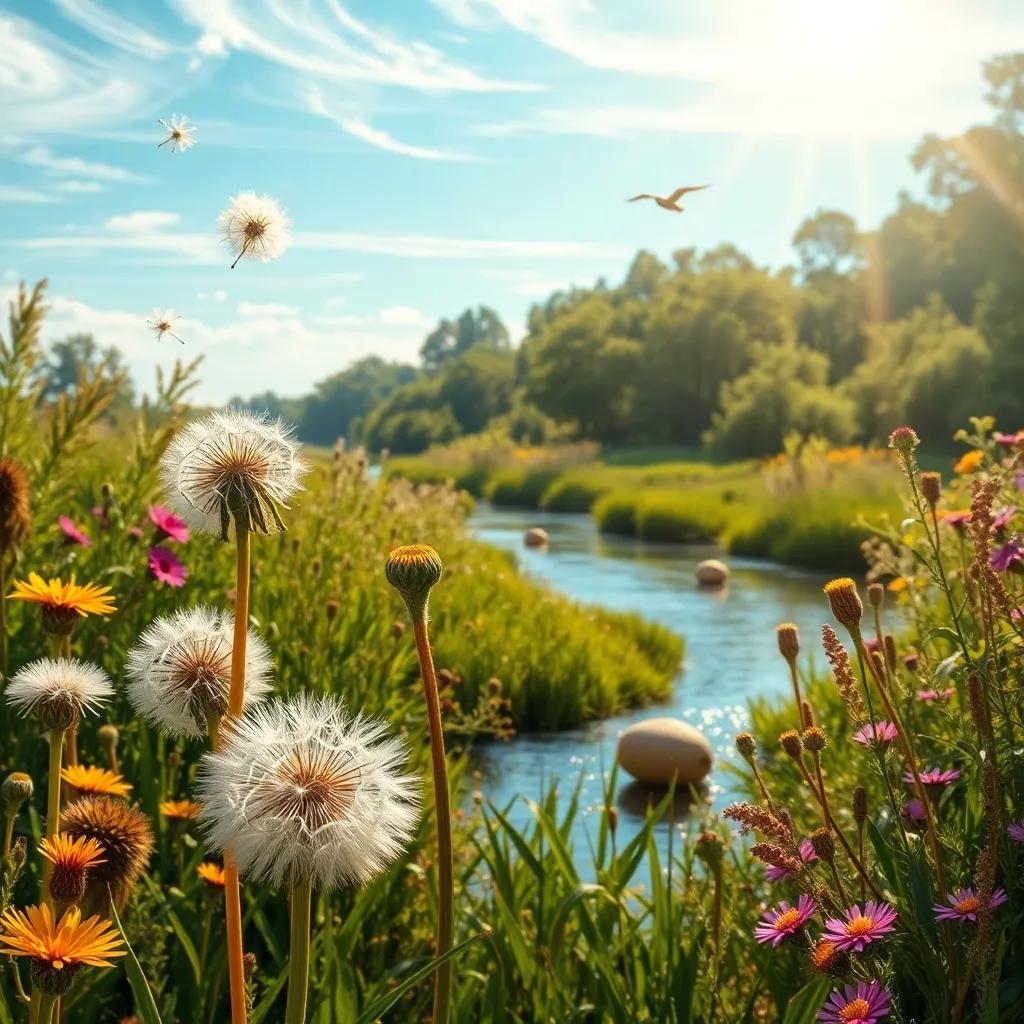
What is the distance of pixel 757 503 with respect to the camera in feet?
72.6

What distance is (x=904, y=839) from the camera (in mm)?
1641

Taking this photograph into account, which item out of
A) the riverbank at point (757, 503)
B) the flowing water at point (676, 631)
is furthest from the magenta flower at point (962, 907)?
the riverbank at point (757, 503)

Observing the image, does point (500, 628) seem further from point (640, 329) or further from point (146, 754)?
point (640, 329)

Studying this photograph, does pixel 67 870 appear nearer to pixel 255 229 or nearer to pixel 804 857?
pixel 255 229

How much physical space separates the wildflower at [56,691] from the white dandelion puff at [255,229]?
1.80 feet

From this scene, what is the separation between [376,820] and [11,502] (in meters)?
1.23

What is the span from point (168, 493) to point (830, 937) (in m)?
1.02

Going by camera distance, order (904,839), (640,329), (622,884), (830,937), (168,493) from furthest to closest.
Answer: (640,329) → (622,884) → (904,839) → (830,937) → (168,493)

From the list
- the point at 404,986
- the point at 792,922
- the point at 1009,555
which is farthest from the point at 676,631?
the point at 404,986

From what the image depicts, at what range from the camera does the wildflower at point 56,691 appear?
1.33m

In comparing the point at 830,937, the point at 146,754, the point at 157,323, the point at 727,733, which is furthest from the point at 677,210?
the point at 727,733

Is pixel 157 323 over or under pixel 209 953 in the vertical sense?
over

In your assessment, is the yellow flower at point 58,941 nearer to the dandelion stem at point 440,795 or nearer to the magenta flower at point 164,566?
the dandelion stem at point 440,795

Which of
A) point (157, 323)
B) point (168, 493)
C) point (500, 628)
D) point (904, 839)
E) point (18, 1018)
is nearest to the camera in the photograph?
point (157, 323)
